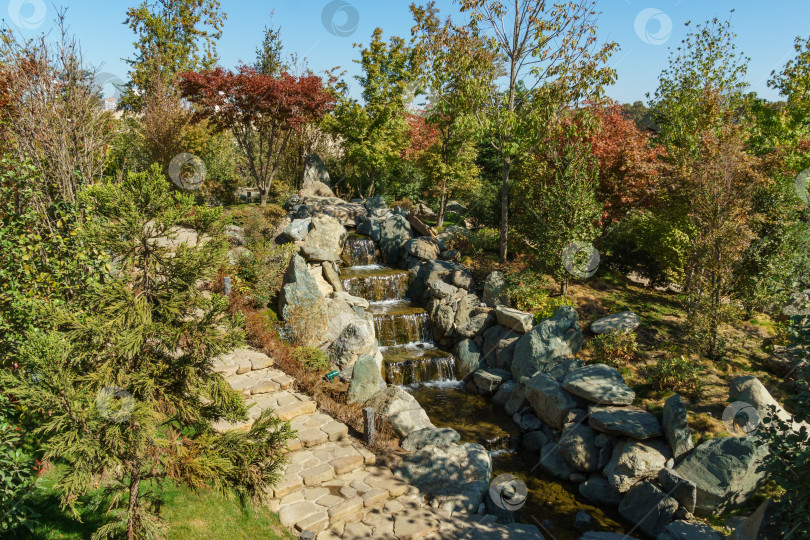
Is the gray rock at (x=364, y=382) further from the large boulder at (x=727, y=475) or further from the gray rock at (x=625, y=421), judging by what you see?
the large boulder at (x=727, y=475)

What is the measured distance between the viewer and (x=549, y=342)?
10.9m

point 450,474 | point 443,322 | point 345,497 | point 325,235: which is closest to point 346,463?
point 345,497

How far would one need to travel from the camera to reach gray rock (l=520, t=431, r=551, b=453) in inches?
365

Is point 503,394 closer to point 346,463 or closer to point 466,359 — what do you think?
point 466,359

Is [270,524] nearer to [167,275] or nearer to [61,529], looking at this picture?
[61,529]

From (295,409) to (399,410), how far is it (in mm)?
1966

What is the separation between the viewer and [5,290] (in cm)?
497

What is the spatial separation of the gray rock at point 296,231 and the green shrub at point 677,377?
10887mm

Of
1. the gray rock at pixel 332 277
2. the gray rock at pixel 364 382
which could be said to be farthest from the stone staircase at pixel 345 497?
the gray rock at pixel 332 277

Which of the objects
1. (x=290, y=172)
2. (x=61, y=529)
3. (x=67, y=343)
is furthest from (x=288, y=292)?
(x=290, y=172)

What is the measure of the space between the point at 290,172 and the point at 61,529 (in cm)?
2149

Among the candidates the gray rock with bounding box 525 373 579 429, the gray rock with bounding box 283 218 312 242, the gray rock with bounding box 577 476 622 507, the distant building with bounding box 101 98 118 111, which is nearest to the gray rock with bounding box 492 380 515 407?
the gray rock with bounding box 525 373 579 429

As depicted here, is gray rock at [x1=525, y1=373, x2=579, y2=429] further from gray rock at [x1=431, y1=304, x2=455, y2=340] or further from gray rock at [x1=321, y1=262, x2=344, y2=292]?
gray rock at [x1=321, y1=262, x2=344, y2=292]

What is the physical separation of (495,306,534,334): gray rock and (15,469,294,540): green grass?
25.1ft
